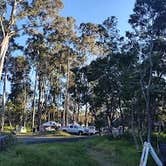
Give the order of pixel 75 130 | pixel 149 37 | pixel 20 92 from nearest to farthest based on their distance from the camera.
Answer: pixel 149 37
pixel 75 130
pixel 20 92

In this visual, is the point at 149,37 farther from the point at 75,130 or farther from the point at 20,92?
the point at 20,92

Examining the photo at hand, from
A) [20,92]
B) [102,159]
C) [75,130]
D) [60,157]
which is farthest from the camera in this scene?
[20,92]

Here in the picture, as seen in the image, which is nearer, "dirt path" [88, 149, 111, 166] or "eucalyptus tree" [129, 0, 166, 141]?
"dirt path" [88, 149, 111, 166]

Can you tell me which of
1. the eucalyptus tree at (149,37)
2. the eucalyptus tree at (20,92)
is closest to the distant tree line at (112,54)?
the eucalyptus tree at (149,37)

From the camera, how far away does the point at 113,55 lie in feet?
111

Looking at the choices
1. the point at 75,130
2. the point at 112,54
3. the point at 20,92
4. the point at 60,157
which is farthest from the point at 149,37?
the point at 20,92

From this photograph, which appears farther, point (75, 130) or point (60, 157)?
point (75, 130)

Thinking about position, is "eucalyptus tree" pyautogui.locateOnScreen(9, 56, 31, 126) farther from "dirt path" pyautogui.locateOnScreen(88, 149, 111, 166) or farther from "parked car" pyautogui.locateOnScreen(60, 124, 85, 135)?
"dirt path" pyautogui.locateOnScreen(88, 149, 111, 166)

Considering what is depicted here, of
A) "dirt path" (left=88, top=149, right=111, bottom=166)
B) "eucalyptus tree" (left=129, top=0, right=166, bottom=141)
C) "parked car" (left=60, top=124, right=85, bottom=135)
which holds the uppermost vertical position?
"eucalyptus tree" (left=129, top=0, right=166, bottom=141)

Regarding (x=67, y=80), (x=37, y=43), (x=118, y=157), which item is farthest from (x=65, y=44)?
(x=118, y=157)

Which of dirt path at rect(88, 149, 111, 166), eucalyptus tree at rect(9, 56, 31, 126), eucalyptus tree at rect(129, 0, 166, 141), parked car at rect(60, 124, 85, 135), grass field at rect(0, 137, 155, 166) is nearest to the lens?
grass field at rect(0, 137, 155, 166)

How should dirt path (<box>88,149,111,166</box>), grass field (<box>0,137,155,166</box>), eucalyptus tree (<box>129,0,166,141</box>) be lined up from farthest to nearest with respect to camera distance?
eucalyptus tree (<box>129,0,166,141</box>) < dirt path (<box>88,149,111,166</box>) < grass field (<box>0,137,155,166</box>)

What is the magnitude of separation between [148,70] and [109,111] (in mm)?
13918

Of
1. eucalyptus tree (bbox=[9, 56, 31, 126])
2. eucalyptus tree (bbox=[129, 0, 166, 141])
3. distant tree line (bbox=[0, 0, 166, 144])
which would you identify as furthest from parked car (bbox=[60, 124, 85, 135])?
eucalyptus tree (bbox=[129, 0, 166, 141])
